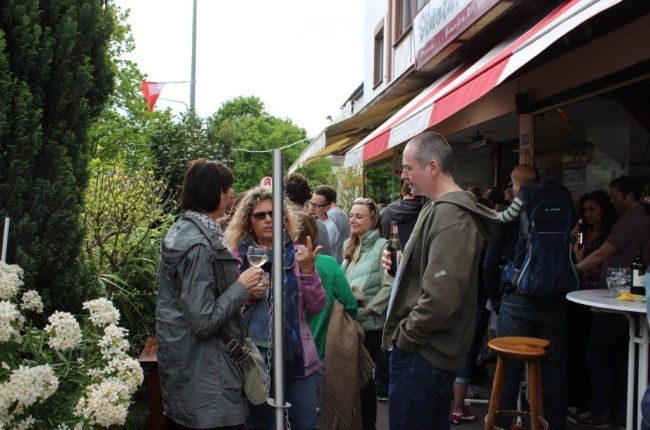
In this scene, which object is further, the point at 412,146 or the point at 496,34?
the point at 496,34

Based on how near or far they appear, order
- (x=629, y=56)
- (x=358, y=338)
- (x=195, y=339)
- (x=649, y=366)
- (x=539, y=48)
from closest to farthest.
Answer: (x=195, y=339) → (x=539, y=48) → (x=358, y=338) → (x=649, y=366) → (x=629, y=56)

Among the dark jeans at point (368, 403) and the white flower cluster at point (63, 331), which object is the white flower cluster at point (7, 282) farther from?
the dark jeans at point (368, 403)

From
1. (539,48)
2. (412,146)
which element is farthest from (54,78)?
(539,48)

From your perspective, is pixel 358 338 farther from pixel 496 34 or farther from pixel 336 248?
pixel 496 34

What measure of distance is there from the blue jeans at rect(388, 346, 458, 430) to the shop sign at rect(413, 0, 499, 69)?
6011mm

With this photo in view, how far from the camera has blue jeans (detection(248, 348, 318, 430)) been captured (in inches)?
144

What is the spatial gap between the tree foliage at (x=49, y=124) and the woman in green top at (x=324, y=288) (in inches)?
51.7

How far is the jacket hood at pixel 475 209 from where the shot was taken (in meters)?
3.10

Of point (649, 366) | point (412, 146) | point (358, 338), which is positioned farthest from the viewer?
point (649, 366)

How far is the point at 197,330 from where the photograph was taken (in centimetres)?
286

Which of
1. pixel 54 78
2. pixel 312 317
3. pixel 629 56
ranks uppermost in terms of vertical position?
pixel 629 56

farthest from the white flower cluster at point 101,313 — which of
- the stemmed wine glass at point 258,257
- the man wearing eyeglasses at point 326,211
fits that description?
the man wearing eyeglasses at point 326,211

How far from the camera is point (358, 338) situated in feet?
14.2

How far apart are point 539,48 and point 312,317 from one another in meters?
2.10
